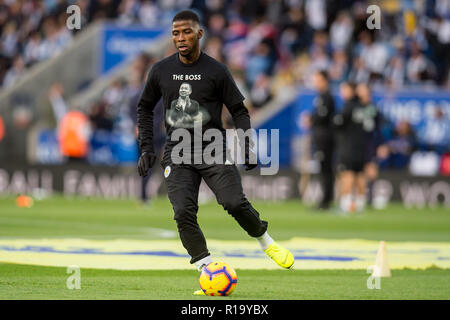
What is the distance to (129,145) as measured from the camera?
27.9 meters

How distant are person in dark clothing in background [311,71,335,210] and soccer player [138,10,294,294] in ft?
41.6

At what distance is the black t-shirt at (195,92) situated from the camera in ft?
30.3

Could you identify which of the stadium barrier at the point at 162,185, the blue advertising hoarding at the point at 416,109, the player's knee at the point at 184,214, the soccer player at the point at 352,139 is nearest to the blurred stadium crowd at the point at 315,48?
the blue advertising hoarding at the point at 416,109

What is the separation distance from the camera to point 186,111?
926cm

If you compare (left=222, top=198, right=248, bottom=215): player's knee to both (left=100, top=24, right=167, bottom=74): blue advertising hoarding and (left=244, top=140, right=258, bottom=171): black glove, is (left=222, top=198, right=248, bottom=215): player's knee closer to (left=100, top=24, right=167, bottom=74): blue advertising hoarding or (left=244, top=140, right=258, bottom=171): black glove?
(left=244, top=140, right=258, bottom=171): black glove

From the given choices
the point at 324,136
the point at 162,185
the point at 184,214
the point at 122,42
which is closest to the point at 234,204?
the point at 184,214

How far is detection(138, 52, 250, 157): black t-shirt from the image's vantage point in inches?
364

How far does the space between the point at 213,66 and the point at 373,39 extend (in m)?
19.3

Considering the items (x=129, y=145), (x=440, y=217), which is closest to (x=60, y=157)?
(x=129, y=145)

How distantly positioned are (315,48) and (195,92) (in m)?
19.1

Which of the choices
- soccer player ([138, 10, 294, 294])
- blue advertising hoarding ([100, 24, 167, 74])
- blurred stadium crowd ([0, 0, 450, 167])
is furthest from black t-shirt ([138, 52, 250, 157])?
blue advertising hoarding ([100, 24, 167, 74])

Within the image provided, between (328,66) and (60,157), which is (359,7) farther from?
(60,157)

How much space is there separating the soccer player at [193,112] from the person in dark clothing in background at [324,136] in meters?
12.7

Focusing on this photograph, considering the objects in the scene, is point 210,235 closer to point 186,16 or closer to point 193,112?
point 193,112
